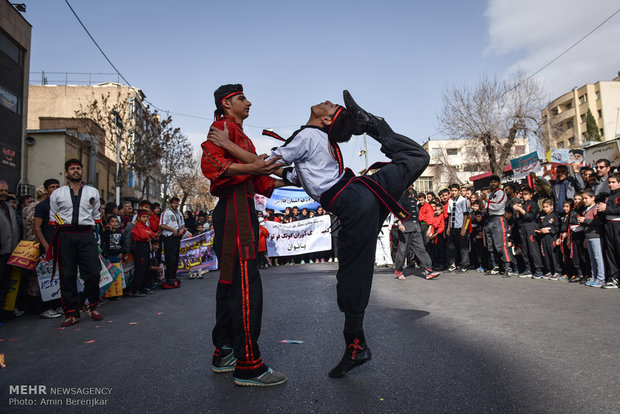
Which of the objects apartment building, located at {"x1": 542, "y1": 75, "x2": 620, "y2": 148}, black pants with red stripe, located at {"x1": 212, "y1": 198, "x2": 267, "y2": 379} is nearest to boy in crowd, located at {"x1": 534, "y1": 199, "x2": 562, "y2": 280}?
black pants with red stripe, located at {"x1": 212, "y1": 198, "x2": 267, "y2": 379}

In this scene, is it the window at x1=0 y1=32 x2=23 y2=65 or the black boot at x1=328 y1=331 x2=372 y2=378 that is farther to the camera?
the window at x1=0 y1=32 x2=23 y2=65

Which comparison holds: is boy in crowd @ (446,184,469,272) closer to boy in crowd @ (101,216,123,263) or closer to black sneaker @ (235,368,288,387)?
boy in crowd @ (101,216,123,263)

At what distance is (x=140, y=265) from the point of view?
7.88 metres

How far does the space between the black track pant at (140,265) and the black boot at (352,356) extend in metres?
6.15

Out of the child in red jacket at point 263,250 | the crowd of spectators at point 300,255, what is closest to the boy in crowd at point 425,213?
the crowd of spectators at point 300,255

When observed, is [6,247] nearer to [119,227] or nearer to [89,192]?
[89,192]

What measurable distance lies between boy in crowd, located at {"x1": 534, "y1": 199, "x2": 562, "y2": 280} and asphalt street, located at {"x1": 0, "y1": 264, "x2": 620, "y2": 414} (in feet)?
8.38

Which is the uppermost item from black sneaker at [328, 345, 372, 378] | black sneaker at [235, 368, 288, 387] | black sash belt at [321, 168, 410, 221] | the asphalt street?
black sash belt at [321, 168, 410, 221]

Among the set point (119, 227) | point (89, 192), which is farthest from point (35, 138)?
point (89, 192)

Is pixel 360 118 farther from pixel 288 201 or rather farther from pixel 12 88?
pixel 12 88

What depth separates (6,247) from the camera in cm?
587

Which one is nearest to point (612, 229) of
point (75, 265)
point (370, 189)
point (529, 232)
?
point (529, 232)

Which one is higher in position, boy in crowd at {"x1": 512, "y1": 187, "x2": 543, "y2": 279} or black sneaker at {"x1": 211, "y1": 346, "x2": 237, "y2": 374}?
boy in crowd at {"x1": 512, "y1": 187, "x2": 543, "y2": 279}

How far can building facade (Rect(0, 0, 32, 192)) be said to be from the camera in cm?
1644
